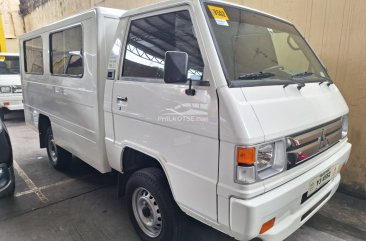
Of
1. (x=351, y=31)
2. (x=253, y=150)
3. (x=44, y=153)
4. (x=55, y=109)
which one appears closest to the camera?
(x=253, y=150)

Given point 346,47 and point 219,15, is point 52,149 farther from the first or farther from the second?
point 346,47

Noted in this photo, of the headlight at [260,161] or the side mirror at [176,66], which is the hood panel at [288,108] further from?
the side mirror at [176,66]

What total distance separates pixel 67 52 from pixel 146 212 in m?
2.28

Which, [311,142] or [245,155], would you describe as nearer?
[245,155]

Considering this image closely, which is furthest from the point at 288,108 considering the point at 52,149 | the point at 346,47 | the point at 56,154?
the point at 52,149

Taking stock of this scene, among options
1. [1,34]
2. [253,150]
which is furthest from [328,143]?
[1,34]

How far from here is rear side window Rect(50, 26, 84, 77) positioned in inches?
130

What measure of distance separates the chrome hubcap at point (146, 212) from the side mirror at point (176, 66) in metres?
1.13

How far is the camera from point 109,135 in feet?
9.59

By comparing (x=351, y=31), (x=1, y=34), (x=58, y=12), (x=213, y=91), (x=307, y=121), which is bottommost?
(x=307, y=121)

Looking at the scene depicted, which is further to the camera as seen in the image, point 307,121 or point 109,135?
point 109,135

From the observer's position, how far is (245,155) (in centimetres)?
172

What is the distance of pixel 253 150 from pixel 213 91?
456 millimetres

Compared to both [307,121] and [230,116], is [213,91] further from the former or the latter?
[307,121]
